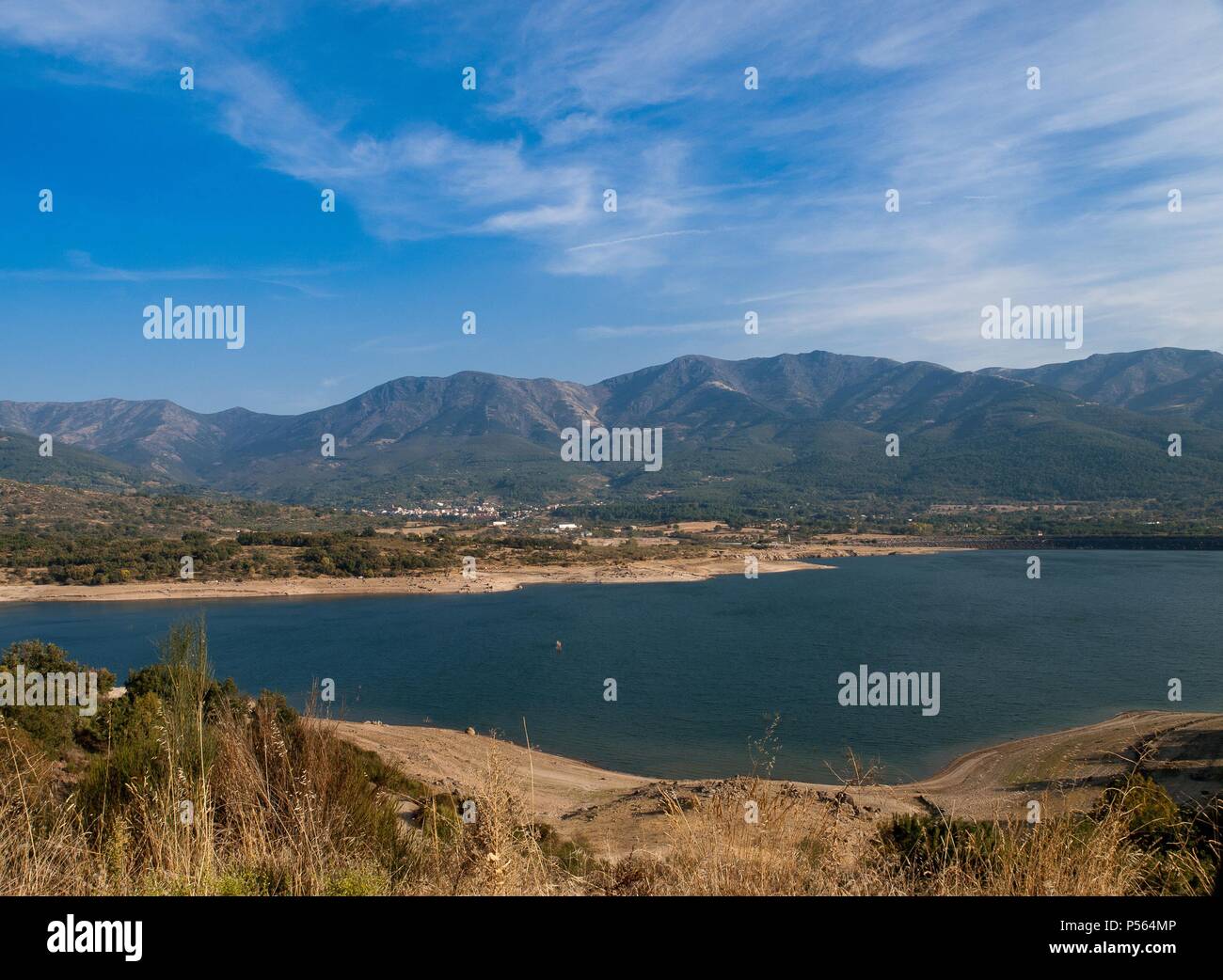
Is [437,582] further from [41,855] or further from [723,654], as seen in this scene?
[41,855]

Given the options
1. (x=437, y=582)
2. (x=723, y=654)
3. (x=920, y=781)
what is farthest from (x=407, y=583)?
(x=920, y=781)

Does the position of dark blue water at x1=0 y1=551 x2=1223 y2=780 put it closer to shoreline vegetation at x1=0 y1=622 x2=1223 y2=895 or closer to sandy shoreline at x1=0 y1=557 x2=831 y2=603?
sandy shoreline at x1=0 y1=557 x2=831 y2=603

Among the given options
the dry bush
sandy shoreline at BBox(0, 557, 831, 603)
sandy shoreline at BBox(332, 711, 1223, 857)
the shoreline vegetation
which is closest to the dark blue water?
sandy shoreline at BBox(332, 711, 1223, 857)

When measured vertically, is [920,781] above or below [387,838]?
below

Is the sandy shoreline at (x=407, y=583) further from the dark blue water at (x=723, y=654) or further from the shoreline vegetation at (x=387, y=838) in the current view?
the shoreline vegetation at (x=387, y=838)

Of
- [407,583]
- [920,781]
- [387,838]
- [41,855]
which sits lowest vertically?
[920,781]

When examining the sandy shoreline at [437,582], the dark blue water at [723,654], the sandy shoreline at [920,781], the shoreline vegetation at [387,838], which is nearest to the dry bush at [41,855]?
the shoreline vegetation at [387,838]

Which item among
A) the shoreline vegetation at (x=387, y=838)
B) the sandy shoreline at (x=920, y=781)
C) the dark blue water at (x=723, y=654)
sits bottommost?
the dark blue water at (x=723, y=654)
